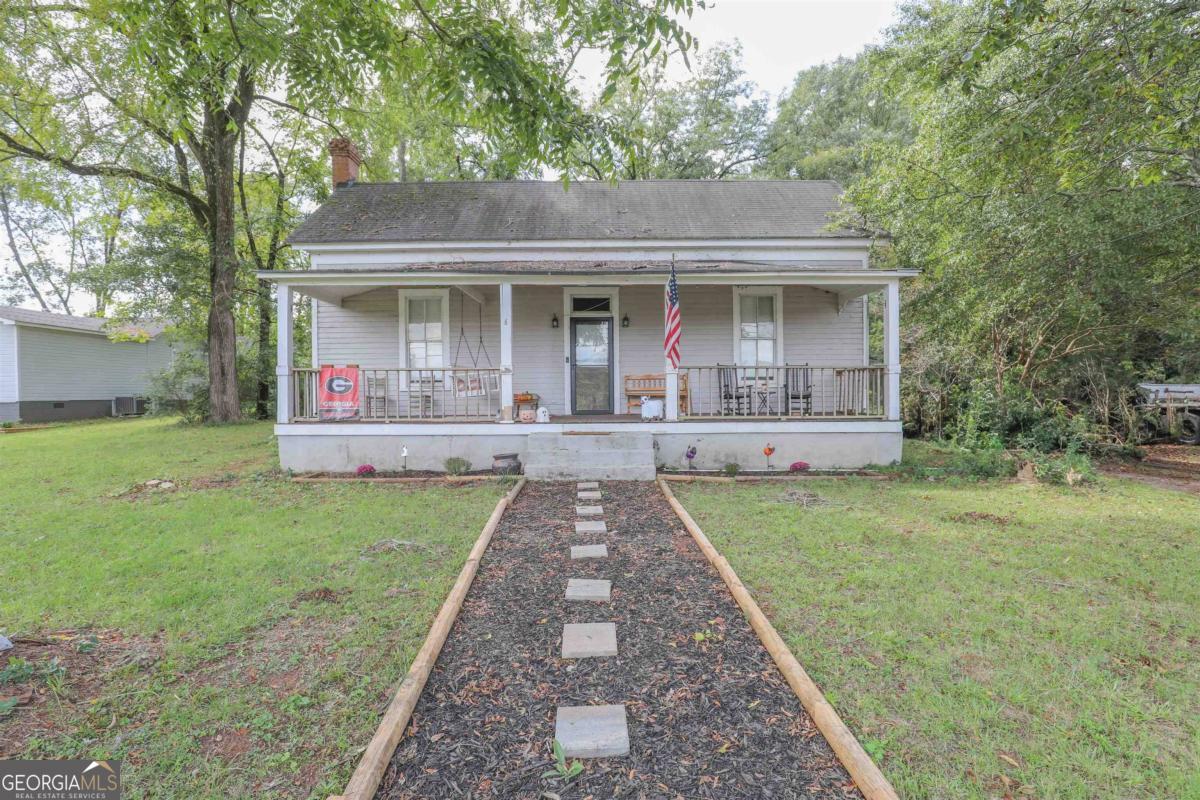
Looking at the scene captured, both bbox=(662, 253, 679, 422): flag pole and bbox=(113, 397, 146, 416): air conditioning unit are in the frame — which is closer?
bbox=(662, 253, 679, 422): flag pole

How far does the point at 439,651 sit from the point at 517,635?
486mm

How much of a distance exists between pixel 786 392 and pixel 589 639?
7.43m

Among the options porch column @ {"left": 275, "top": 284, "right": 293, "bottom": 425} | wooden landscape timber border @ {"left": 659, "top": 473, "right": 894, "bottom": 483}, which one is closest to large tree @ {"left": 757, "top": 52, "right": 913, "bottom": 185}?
wooden landscape timber border @ {"left": 659, "top": 473, "right": 894, "bottom": 483}

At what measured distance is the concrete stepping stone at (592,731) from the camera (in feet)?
7.55

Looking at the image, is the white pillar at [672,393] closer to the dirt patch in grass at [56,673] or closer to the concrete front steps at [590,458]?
the concrete front steps at [590,458]

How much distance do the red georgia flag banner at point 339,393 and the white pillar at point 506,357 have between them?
7.86 ft

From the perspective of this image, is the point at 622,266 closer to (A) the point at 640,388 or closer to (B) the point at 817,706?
(A) the point at 640,388

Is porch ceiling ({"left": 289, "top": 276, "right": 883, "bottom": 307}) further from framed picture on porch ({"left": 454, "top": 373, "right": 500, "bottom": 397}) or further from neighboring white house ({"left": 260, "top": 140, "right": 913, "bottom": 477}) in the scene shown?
framed picture on porch ({"left": 454, "top": 373, "right": 500, "bottom": 397})

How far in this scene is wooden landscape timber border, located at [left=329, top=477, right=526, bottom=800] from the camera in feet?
6.68

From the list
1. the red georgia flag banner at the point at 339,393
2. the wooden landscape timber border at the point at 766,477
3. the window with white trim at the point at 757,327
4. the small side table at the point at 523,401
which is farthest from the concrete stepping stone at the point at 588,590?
the window with white trim at the point at 757,327

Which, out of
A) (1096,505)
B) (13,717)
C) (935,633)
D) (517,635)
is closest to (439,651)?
(517,635)

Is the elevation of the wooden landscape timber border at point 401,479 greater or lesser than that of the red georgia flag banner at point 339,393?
lesser

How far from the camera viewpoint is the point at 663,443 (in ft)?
28.5

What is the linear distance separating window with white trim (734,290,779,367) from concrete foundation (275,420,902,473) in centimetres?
214
